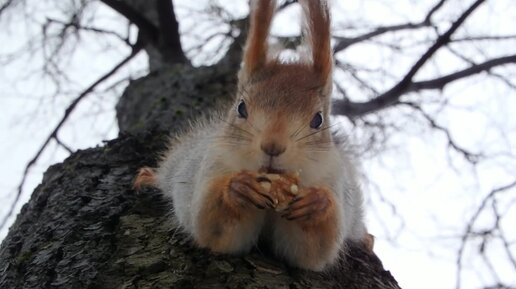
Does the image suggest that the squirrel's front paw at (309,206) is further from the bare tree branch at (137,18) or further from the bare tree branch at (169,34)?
the bare tree branch at (137,18)

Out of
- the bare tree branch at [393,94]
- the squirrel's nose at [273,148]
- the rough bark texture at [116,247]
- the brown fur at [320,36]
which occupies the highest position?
the bare tree branch at [393,94]

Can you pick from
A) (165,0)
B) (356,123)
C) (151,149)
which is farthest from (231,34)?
(151,149)

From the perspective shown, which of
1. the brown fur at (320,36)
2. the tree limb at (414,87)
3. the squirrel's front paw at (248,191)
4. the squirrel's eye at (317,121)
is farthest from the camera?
the tree limb at (414,87)

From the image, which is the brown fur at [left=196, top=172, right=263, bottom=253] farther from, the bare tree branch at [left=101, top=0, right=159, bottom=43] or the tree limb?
the bare tree branch at [left=101, top=0, right=159, bottom=43]

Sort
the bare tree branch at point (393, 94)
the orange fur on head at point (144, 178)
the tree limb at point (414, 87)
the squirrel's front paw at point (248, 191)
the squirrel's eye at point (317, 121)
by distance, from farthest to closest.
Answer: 1. the tree limb at point (414, 87)
2. the bare tree branch at point (393, 94)
3. the orange fur on head at point (144, 178)
4. the squirrel's eye at point (317, 121)
5. the squirrel's front paw at point (248, 191)

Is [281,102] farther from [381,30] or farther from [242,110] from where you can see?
[381,30]

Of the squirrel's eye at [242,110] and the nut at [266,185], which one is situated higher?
the squirrel's eye at [242,110]

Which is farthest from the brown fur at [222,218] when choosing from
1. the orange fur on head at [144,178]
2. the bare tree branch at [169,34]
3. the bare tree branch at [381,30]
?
the bare tree branch at [381,30]

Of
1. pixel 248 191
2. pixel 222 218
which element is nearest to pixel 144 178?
pixel 222 218

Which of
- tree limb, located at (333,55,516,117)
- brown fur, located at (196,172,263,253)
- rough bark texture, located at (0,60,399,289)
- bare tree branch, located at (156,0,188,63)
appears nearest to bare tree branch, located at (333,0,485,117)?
tree limb, located at (333,55,516,117)
